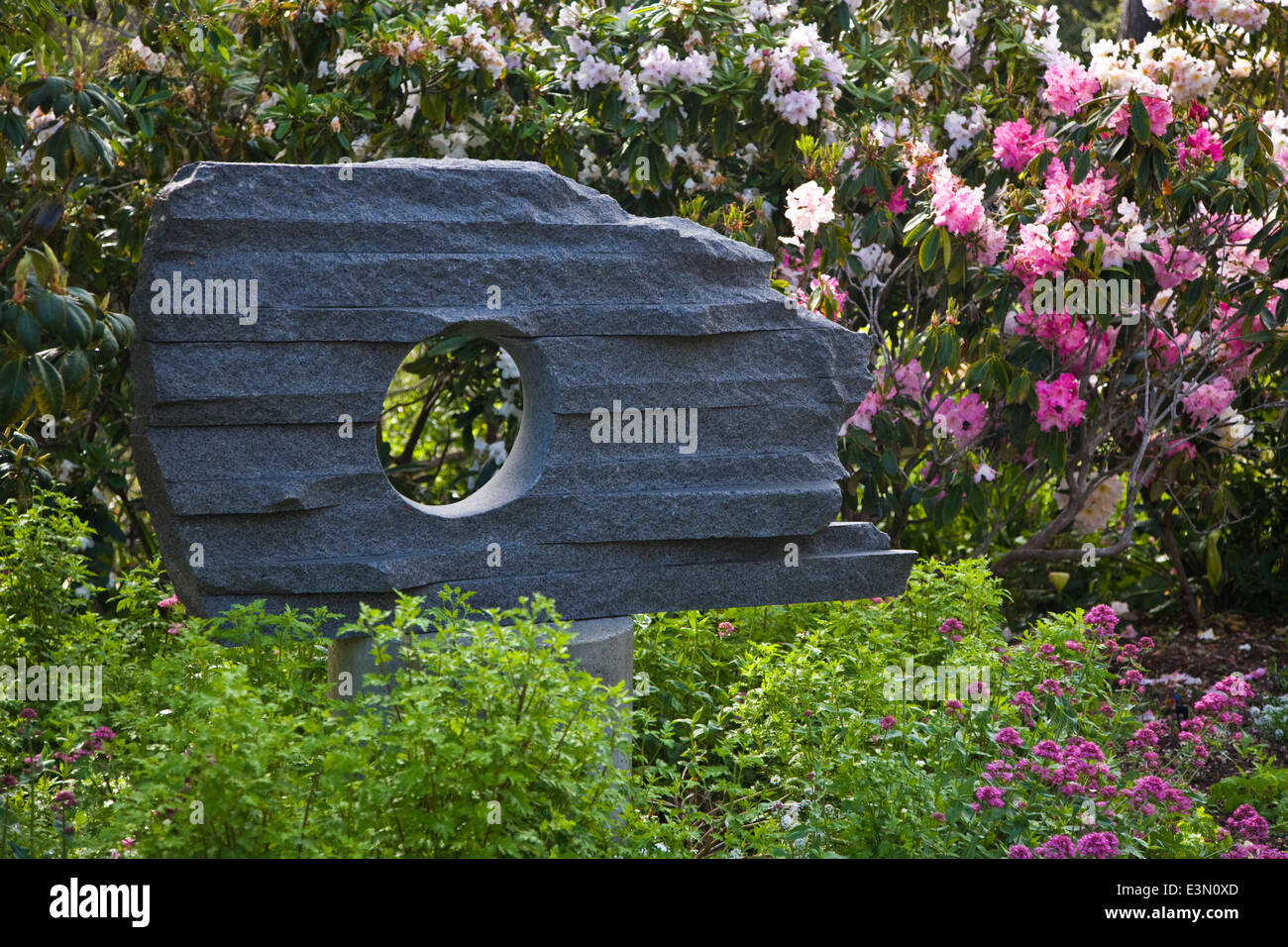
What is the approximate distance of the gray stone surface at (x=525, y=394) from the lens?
2.92 m

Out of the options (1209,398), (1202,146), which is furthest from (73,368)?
(1209,398)

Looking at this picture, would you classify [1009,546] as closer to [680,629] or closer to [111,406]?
[680,629]

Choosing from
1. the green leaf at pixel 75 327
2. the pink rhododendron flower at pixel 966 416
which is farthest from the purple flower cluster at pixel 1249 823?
the green leaf at pixel 75 327

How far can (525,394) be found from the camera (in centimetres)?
336

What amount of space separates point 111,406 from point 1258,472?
16.0 feet

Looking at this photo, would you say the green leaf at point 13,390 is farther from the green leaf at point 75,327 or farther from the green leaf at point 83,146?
the green leaf at point 83,146

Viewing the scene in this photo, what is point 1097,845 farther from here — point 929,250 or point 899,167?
point 899,167

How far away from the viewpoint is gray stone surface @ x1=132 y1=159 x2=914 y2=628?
2.92 meters

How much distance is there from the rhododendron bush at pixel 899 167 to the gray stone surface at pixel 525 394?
1087mm

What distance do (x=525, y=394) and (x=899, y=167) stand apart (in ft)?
6.35

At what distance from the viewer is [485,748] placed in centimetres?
234

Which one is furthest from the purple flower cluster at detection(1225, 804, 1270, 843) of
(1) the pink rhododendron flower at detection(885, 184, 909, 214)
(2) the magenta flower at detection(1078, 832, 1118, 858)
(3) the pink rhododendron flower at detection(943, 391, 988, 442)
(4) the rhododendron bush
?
(1) the pink rhododendron flower at detection(885, 184, 909, 214)

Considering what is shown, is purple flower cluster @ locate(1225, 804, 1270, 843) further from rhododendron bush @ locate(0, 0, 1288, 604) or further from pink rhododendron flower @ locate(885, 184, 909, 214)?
pink rhododendron flower @ locate(885, 184, 909, 214)
